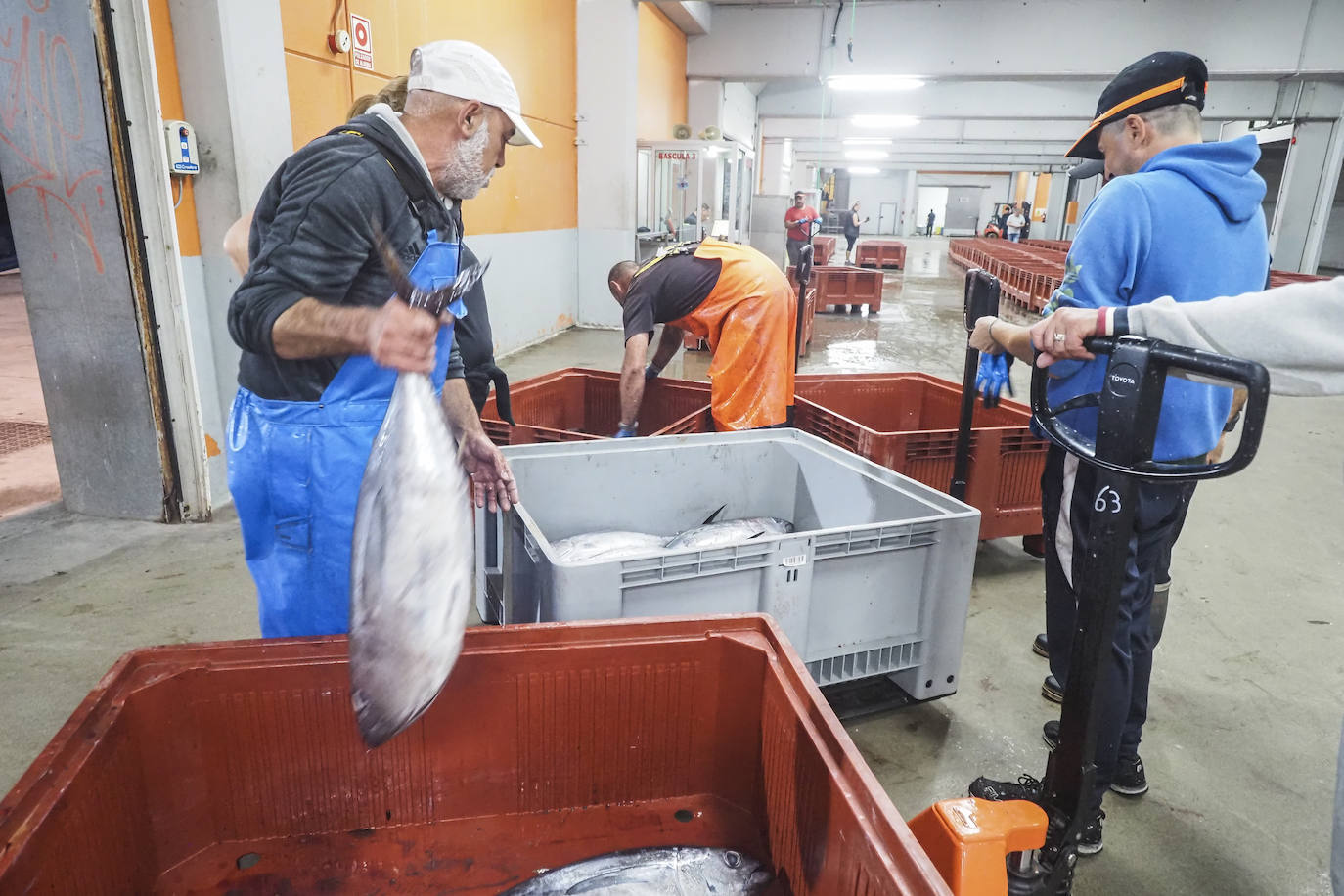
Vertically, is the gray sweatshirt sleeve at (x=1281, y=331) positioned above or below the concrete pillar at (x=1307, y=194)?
below

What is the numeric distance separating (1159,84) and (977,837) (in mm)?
1586

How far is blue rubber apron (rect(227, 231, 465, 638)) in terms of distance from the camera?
4.67 feet

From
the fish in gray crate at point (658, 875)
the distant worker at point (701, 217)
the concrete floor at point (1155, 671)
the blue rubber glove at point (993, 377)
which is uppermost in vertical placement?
the distant worker at point (701, 217)

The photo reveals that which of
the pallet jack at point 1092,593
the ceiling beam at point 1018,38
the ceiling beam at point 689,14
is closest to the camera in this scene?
the pallet jack at point 1092,593

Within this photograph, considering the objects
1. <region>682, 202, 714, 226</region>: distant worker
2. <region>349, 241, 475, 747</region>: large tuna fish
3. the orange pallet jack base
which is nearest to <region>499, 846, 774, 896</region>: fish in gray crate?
the orange pallet jack base

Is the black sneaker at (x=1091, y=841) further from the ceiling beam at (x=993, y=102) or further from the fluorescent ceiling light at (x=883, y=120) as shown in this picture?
the fluorescent ceiling light at (x=883, y=120)

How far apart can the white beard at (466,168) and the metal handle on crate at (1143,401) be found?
1210mm

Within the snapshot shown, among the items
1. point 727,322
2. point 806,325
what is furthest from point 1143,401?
point 806,325

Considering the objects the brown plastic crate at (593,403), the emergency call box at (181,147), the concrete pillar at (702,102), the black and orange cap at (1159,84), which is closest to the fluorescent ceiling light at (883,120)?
the concrete pillar at (702,102)

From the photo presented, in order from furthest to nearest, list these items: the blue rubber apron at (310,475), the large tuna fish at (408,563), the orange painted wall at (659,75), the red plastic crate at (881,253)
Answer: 1. the red plastic crate at (881,253)
2. the orange painted wall at (659,75)
3. the blue rubber apron at (310,475)
4. the large tuna fish at (408,563)

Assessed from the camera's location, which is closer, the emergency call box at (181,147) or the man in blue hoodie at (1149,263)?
the man in blue hoodie at (1149,263)

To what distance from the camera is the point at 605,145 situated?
8516mm

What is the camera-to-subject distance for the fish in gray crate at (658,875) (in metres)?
1.20

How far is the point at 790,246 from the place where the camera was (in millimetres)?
12859
